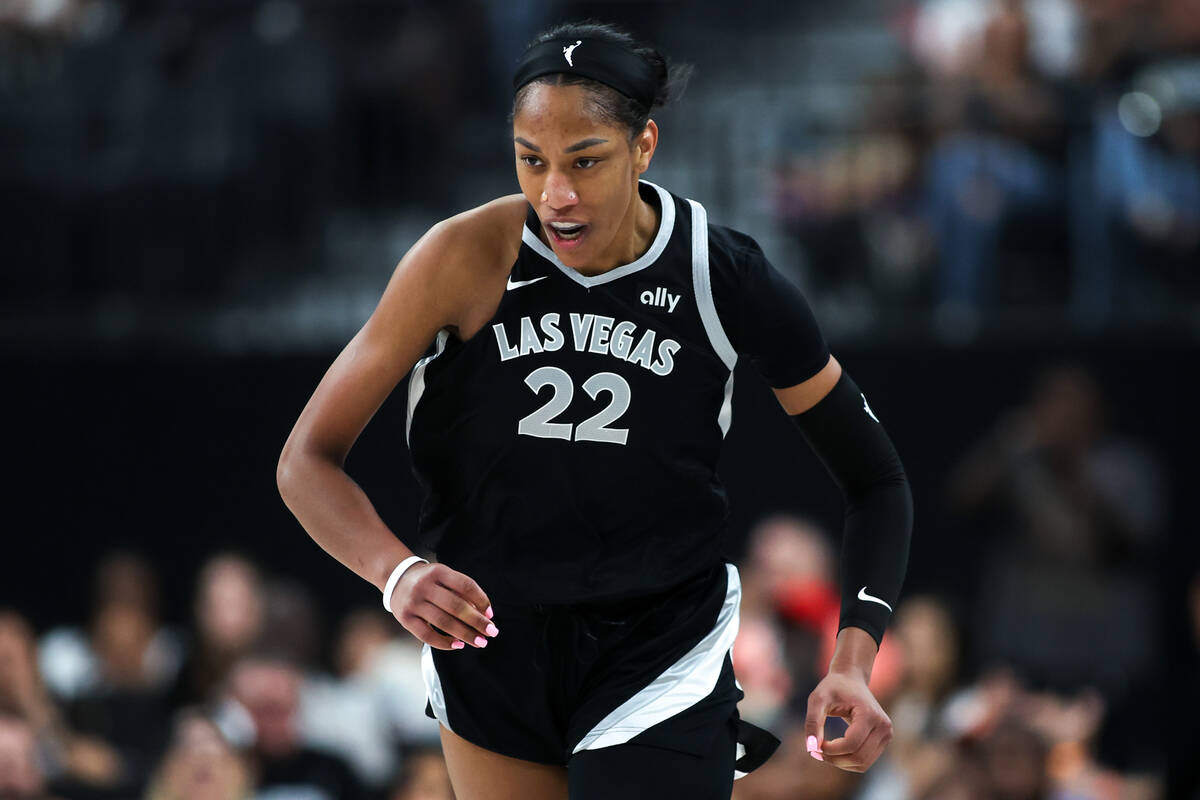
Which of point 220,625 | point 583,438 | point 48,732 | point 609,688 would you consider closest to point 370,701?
point 220,625

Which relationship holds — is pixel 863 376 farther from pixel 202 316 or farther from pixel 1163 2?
pixel 202 316

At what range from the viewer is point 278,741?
6.88m

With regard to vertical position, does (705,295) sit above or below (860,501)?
above

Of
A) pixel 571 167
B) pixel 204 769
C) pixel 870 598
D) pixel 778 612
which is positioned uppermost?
pixel 571 167

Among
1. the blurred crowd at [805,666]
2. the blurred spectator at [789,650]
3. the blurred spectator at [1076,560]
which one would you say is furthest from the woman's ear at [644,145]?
the blurred spectator at [1076,560]

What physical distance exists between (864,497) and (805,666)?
3.58 m

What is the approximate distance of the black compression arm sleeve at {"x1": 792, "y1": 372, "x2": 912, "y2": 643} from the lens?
124 inches

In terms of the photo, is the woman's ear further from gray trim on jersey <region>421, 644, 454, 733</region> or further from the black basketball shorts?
gray trim on jersey <region>421, 644, 454, 733</region>

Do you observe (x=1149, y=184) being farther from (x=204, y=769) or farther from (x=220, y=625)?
(x=204, y=769)

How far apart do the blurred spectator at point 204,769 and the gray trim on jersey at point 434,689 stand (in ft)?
12.0

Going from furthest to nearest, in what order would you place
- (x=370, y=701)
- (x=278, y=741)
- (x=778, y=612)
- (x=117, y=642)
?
(x=117, y=642) → (x=370, y=701) → (x=778, y=612) → (x=278, y=741)

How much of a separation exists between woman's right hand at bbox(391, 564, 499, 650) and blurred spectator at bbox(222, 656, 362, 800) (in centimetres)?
433

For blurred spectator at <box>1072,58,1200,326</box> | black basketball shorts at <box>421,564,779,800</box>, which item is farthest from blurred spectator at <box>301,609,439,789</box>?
black basketball shorts at <box>421,564,779,800</box>

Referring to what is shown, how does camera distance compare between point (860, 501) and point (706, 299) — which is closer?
point (706, 299)
